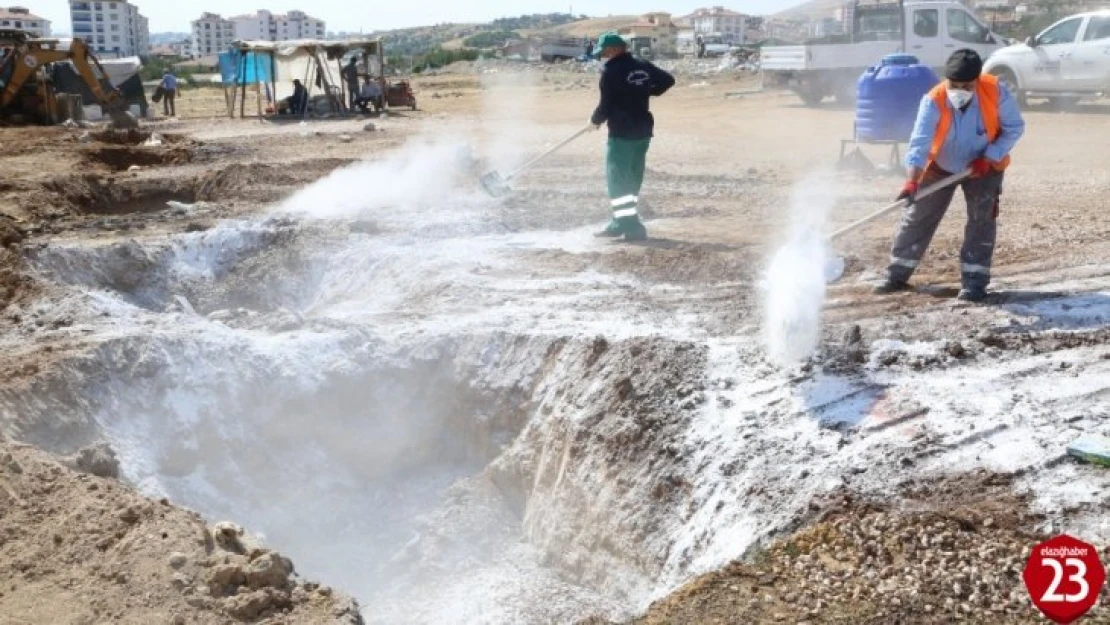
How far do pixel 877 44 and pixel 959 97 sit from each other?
1558 centimetres

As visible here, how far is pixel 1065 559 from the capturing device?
12.4ft

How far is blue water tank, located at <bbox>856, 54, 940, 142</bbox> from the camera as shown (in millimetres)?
11820

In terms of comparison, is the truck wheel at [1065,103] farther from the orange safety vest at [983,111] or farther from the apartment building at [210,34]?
the apartment building at [210,34]

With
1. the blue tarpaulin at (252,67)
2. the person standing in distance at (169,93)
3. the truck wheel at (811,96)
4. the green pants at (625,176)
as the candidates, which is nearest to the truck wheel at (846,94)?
the truck wheel at (811,96)

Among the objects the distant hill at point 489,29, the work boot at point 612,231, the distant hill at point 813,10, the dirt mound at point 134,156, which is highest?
the distant hill at point 489,29

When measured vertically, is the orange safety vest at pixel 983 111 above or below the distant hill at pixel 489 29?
below

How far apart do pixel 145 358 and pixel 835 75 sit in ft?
59.6

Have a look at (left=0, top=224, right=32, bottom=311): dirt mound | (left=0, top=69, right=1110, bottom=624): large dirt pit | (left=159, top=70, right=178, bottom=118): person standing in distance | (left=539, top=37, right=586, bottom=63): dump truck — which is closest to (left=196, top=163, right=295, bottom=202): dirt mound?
(left=0, top=69, right=1110, bottom=624): large dirt pit

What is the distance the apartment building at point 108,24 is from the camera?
123 m

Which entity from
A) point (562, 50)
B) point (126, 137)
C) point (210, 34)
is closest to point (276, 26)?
point (210, 34)

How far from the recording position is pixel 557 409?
6.46 meters

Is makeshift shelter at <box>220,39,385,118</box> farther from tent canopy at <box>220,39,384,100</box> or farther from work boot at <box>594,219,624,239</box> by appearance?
work boot at <box>594,219,624,239</box>

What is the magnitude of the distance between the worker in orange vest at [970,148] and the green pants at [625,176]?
2994mm

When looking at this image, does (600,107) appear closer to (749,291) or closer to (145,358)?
(749,291)
